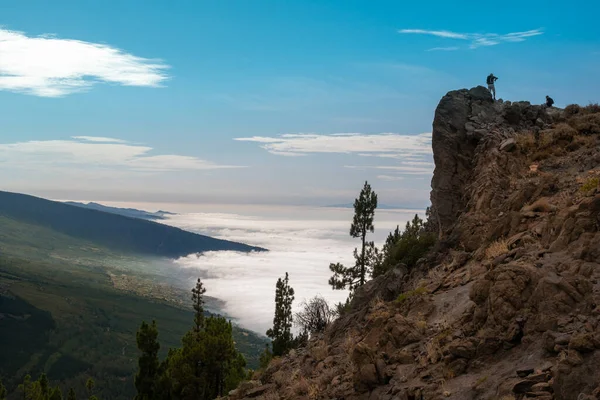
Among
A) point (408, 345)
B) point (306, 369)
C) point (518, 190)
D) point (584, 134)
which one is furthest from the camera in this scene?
point (584, 134)

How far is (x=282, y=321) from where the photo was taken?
4650 centimetres

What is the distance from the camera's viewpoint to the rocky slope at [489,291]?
9930mm

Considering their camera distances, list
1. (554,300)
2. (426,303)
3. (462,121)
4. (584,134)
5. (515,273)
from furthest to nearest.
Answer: (462,121), (584,134), (426,303), (515,273), (554,300)

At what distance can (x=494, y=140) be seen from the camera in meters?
24.2

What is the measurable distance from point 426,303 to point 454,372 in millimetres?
4806

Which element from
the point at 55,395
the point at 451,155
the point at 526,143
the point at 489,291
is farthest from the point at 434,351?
the point at 55,395

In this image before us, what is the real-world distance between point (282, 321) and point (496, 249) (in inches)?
1285

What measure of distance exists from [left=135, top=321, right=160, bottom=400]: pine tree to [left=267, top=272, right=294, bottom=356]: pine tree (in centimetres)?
935

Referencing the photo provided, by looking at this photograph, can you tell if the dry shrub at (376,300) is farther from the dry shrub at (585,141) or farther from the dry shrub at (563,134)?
the dry shrub at (585,141)

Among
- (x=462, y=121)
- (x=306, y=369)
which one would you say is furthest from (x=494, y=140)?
(x=306, y=369)

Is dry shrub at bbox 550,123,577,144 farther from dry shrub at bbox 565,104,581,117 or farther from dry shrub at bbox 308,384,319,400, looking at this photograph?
dry shrub at bbox 308,384,319,400

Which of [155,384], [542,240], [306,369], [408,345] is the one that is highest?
[542,240]

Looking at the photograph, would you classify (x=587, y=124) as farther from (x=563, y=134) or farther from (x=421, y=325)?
(x=421, y=325)

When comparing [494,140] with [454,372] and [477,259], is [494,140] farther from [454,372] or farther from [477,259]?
[454,372]
